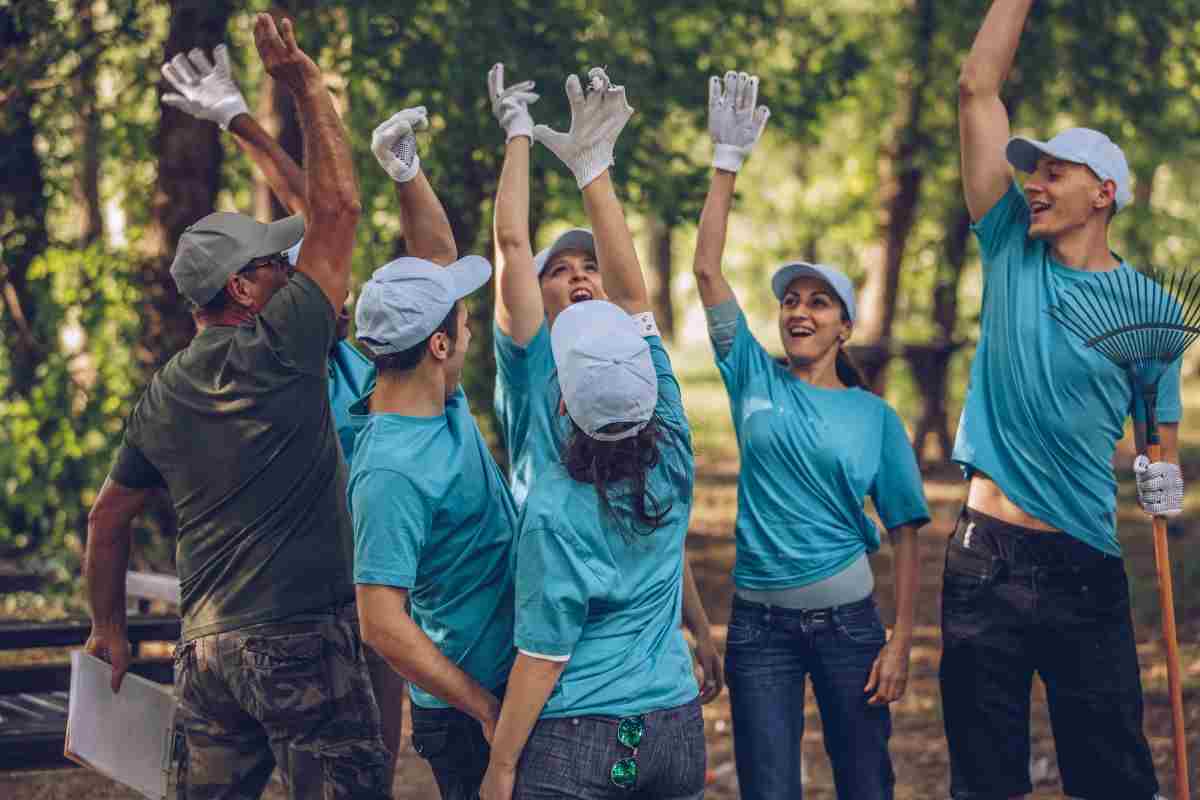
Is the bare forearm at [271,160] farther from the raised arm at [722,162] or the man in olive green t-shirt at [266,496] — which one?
the raised arm at [722,162]

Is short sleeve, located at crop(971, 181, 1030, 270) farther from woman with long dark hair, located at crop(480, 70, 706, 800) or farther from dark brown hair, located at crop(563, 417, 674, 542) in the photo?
dark brown hair, located at crop(563, 417, 674, 542)

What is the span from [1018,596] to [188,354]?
2.25m

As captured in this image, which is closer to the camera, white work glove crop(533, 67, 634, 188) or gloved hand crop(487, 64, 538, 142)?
white work glove crop(533, 67, 634, 188)

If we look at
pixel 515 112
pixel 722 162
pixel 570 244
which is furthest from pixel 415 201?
pixel 722 162

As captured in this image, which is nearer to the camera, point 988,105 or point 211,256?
point 211,256

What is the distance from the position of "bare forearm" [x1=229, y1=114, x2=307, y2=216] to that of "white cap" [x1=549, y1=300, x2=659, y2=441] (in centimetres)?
212

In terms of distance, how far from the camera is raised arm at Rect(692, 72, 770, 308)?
4.08m

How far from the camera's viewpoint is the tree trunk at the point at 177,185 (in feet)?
23.7

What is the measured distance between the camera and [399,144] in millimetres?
3918

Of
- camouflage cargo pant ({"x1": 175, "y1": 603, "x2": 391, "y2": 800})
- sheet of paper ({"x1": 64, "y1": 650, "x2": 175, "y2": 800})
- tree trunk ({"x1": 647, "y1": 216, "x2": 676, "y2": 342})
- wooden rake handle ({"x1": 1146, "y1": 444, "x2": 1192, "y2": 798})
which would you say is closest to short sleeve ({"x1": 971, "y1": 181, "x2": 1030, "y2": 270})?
wooden rake handle ({"x1": 1146, "y1": 444, "x2": 1192, "y2": 798})

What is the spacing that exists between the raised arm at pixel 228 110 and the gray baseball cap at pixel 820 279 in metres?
1.59

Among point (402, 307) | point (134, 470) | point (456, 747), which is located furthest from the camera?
point (134, 470)

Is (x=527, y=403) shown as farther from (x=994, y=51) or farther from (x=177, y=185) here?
(x=177, y=185)

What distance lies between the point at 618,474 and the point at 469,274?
0.73m
